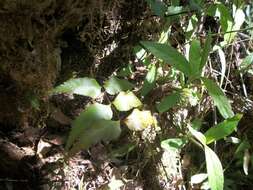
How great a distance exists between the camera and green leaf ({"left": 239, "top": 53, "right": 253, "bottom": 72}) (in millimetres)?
1457

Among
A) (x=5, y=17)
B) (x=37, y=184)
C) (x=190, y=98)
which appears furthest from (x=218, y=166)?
(x=5, y=17)

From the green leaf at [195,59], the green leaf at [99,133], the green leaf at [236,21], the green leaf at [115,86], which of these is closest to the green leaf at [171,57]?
the green leaf at [195,59]

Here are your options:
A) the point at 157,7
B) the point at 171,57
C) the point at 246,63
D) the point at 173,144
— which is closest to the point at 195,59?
the point at 171,57

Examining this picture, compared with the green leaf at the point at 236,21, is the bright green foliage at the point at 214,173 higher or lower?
lower

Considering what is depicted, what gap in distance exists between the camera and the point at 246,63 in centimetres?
147

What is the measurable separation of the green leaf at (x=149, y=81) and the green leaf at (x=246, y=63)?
0.36 m

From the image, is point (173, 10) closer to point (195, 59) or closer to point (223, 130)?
point (195, 59)

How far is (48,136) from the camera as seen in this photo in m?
1.34

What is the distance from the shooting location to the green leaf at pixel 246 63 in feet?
4.78

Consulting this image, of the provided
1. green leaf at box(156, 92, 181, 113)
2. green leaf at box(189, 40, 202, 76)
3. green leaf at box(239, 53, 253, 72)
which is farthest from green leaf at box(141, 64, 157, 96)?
green leaf at box(239, 53, 253, 72)

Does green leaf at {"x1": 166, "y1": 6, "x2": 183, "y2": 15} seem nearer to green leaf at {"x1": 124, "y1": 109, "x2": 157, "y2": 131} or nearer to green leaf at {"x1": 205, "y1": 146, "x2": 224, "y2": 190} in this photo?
green leaf at {"x1": 124, "y1": 109, "x2": 157, "y2": 131}

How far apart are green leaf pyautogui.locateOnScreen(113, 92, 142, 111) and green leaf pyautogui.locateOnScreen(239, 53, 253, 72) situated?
0.56 meters

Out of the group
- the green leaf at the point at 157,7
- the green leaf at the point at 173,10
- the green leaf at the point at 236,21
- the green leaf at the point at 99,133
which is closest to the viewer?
the green leaf at the point at 99,133

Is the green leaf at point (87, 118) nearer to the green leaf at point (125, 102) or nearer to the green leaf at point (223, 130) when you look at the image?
the green leaf at point (125, 102)
